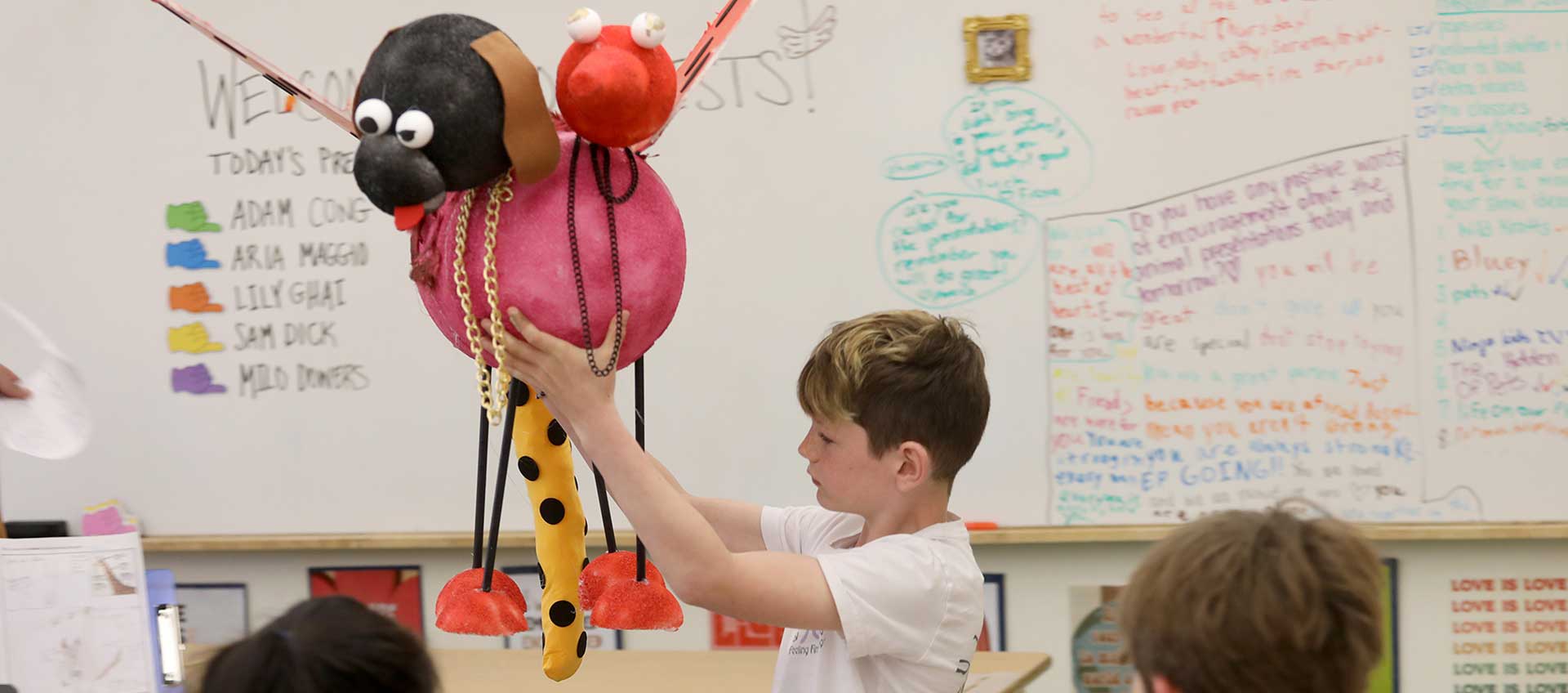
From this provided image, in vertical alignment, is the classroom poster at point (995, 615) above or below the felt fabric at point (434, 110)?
below

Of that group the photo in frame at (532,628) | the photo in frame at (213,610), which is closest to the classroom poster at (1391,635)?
the photo in frame at (532,628)

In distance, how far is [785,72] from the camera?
8.13 feet

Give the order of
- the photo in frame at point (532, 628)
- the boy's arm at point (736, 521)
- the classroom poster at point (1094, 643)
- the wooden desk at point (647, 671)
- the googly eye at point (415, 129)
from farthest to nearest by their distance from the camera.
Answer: the photo in frame at point (532, 628) < the classroom poster at point (1094, 643) < the wooden desk at point (647, 671) < the boy's arm at point (736, 521) < the googly eye at point (415, 129)

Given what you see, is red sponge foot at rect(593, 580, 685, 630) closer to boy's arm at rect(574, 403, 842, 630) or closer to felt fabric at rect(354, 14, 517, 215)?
boy's arm at rect(574, 403, 842, 630)

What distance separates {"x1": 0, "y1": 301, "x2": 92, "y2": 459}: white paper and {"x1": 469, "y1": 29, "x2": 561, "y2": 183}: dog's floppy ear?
2.96 ft

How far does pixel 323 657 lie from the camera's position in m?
0.82

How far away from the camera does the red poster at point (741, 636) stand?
2.56m

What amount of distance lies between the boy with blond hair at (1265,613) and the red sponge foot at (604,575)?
1.68ft

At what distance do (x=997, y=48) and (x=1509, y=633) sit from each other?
1.38m

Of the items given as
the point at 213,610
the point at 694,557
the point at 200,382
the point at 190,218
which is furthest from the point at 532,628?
the point at 694,557

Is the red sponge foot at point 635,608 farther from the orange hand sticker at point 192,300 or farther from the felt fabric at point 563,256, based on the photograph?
the orange hand sticker at point 192,300

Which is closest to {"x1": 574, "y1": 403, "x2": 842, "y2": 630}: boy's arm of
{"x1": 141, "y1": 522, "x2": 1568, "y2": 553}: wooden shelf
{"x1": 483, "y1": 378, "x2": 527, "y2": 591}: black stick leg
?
{"x1": 483, "y1": 378, "x2": 527, "y2": 591}: black stick leg

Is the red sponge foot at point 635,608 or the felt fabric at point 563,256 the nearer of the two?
the felt fabric at point 563,256

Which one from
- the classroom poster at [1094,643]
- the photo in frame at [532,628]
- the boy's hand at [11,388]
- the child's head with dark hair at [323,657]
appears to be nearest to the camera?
the child's head with dark hair at [323,657]
